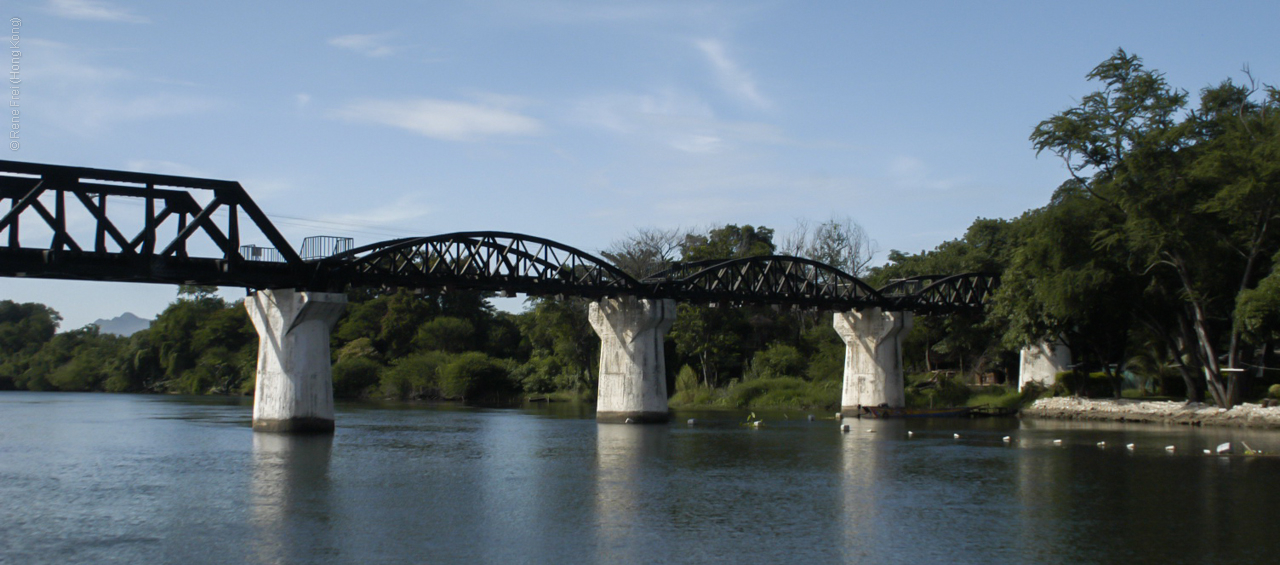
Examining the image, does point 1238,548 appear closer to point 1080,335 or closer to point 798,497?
point 798,497

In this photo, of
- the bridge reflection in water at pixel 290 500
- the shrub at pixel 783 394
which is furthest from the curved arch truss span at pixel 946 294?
the bridge reflection in water at pixel 290 500

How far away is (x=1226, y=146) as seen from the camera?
58.0 meters

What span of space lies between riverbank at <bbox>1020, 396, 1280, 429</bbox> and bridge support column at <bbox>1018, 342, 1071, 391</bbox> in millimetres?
6063

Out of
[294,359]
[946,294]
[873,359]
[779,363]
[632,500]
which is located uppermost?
[946,294]

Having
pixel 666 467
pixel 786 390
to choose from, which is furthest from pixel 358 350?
pixel 666 467

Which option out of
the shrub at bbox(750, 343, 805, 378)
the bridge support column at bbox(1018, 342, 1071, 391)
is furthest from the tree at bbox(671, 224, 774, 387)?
the bridge support column at bbox(1018, 342, 1071, 391)

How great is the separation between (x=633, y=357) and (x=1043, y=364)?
1463 inches

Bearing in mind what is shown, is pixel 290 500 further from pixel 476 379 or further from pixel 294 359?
pixel 476 379

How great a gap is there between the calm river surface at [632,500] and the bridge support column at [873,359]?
2668cm

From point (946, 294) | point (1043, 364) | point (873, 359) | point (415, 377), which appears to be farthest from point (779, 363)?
point (415, 377)

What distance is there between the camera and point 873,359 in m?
84.4

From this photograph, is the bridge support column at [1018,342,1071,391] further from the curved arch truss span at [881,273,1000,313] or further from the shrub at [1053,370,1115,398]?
the curved arch truss span at [881,273,1000,313]

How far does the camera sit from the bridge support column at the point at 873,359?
83.8m

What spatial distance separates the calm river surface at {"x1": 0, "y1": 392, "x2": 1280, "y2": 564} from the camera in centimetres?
2448
